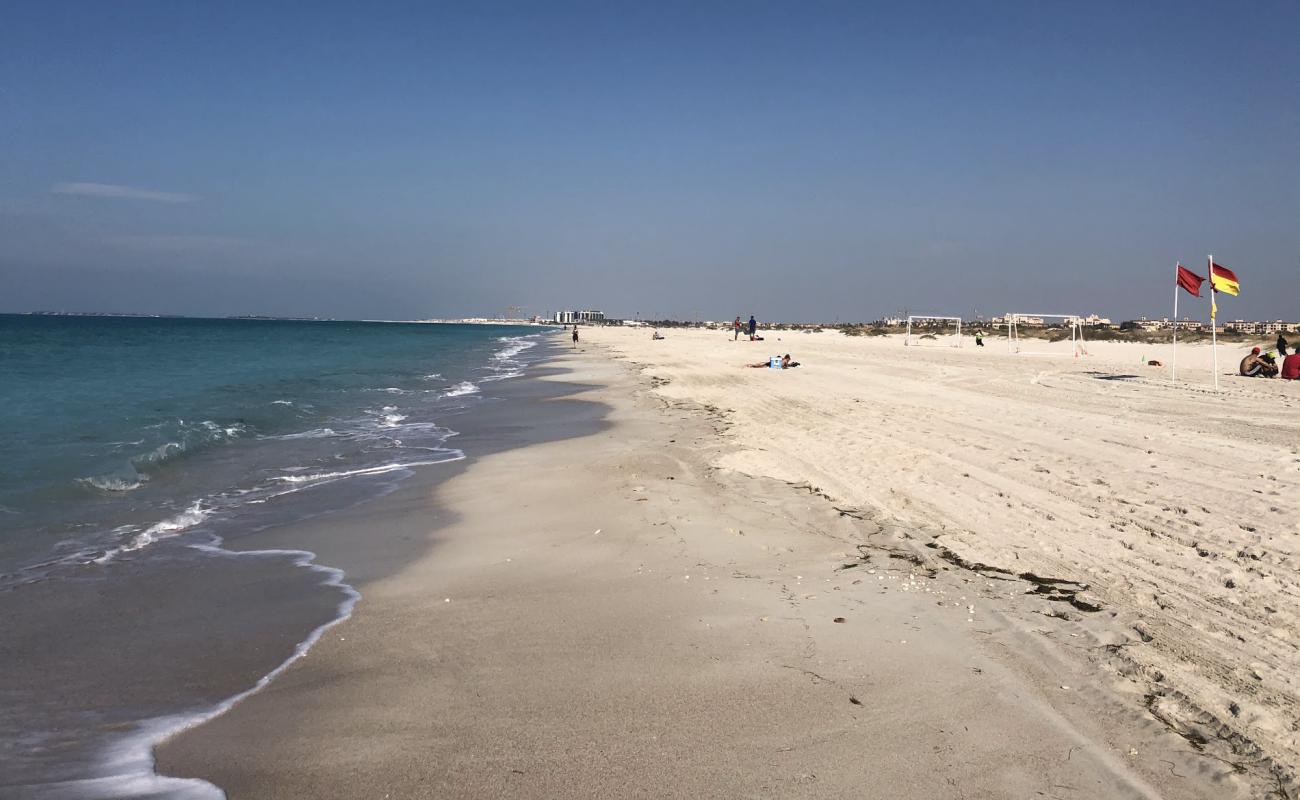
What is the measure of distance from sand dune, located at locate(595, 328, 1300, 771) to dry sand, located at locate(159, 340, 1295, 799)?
5cm

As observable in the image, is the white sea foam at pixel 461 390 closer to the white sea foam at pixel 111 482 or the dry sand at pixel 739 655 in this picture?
the white sea foam at pixel 111 482

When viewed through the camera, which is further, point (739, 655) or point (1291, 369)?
point (1291, 369)

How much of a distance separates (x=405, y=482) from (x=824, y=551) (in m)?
5.88

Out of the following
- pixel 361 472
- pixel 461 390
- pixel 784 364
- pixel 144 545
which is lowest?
pixel 144 545

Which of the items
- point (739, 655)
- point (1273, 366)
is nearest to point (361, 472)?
point (739, 655)

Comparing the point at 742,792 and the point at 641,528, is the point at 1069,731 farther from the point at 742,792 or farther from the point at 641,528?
the point at 641,528

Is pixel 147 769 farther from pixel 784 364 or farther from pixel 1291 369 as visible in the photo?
pixel 784 364

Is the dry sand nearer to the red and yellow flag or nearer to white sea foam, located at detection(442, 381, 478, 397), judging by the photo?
the red and yellow flag

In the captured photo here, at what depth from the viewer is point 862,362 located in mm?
27750

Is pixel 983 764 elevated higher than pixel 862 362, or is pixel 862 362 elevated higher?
pixel 862 362

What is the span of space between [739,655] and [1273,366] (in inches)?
824

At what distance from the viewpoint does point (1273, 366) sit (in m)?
18.4

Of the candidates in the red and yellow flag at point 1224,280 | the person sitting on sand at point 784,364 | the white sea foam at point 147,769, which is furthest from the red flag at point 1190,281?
the white sea foam at point 147,769

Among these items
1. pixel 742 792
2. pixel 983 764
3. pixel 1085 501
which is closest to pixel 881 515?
pixel 1085 501
